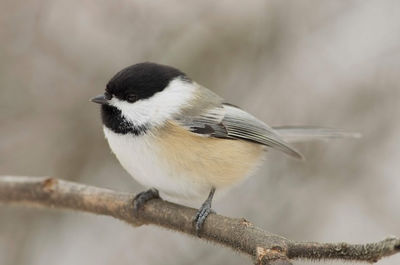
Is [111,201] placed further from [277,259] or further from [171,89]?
[277,259]

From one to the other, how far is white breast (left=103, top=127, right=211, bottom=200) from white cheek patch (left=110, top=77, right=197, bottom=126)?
3.5 inches

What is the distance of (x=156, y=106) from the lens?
103 inches

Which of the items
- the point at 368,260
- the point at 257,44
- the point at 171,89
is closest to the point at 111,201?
the point at 171,89

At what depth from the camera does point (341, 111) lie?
4.17 metres

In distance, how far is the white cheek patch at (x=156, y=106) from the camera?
2.56 metres

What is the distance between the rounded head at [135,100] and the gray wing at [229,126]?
17cm

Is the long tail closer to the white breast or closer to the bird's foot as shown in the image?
the white breast

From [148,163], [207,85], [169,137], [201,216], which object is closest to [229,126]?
[169,137]

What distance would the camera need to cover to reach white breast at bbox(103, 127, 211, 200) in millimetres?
2543

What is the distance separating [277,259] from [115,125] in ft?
3.95

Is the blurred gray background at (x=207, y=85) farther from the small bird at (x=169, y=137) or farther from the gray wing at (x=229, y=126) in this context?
the small bird at (x=169, y=137)

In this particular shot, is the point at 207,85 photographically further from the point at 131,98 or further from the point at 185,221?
the point at 185,221

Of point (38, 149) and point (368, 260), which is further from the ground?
point (368, 260)

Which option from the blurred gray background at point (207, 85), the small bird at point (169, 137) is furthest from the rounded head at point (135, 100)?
the blurred gray background at point (207, 85)
